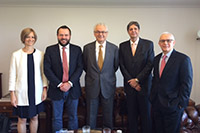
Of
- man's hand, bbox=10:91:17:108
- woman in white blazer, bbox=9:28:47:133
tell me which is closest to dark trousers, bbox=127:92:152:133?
woman in white blazer, bbox=9:28:47:133

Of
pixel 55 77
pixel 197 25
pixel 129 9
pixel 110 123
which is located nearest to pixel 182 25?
pixel 197 25

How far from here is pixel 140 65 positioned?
210 cm

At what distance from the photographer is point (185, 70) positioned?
1.70 m

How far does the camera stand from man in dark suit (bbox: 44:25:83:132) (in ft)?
6.75

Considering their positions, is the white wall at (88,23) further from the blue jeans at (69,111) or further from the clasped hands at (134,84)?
the blue jeans at (69,111)

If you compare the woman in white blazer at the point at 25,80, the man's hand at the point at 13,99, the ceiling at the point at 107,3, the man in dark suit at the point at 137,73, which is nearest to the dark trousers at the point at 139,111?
the man in dark suit at the point at 137,73

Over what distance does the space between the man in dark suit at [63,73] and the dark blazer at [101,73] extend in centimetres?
14

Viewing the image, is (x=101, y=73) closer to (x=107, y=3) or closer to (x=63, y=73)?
(x=63, y=73)

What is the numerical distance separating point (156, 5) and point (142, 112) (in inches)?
86.1

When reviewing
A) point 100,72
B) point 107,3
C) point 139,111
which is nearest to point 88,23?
point 107,3

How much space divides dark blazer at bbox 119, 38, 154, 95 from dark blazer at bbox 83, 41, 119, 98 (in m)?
0.16

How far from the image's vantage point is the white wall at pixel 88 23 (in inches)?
127

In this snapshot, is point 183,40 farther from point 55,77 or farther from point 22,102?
point 22,102

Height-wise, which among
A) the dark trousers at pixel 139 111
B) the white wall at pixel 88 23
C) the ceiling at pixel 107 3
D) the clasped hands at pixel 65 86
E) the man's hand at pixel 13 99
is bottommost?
the dark trousers at pixel 139 111
